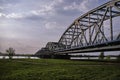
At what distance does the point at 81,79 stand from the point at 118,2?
33.1 meters

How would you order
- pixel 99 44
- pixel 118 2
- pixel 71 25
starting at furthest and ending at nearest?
pixel 71 25 < pixel 99 44 < pixel 118 2

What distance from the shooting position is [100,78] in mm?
16578

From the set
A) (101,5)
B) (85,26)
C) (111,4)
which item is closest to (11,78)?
(111,4)

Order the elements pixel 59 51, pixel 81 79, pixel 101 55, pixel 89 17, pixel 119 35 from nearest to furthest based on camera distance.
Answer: pixel 81 79 → pixel 119 35 → pixel 89 17 → pixel 59 51 → pixel 101 55

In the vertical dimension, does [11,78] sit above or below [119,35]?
below

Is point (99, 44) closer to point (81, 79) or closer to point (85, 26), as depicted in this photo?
point (85, 26)

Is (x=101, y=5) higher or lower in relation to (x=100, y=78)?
higher

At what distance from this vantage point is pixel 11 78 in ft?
57.8

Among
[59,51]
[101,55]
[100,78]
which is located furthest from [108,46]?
[101,55]

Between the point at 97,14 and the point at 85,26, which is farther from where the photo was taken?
the point at 85,26

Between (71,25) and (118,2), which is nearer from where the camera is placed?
(118,2)

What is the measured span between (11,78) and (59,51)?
76.9 metres

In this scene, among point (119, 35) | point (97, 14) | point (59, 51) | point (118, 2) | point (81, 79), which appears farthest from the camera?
point (59, 51)

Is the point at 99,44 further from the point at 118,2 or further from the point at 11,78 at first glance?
the point at 11,78
